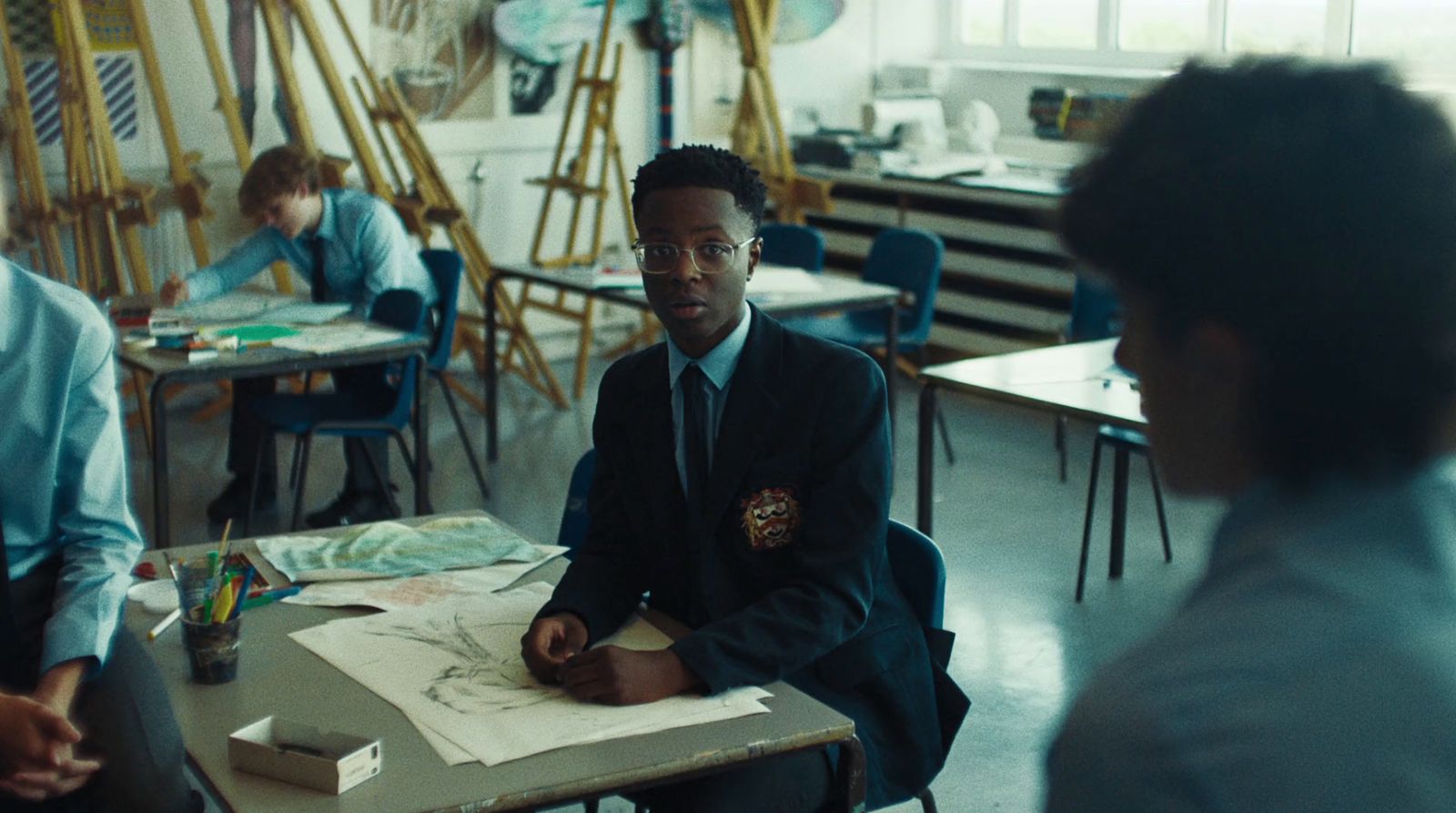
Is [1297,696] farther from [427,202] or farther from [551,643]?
[427,202]

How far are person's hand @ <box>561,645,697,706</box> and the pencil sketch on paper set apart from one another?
4 cm

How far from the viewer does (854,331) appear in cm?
518

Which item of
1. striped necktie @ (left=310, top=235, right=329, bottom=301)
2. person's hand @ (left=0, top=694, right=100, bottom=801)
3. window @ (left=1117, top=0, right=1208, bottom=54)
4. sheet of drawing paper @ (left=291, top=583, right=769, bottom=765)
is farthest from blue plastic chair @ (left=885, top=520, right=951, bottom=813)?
window @ (left=1117, top=0, right=1208, bottom=54)

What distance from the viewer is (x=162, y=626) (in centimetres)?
189

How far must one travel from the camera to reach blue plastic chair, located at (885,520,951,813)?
207cm

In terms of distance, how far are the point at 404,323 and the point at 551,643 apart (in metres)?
2.55

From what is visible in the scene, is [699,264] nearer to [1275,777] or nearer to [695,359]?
[695,359]

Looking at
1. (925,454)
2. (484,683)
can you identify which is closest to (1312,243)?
(484,683)

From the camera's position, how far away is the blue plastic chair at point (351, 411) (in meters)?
4.15

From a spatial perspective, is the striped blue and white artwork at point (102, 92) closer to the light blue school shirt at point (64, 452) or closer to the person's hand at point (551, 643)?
the light blue school shirt at point (64, 452)

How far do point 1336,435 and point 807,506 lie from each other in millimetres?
1329

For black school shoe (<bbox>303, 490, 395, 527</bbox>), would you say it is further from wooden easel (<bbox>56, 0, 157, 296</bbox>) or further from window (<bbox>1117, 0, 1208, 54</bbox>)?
window (<bbox>1117, 0, 1208, 54</bbox>)

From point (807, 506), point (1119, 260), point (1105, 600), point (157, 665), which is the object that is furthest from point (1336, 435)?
point (1105, 600)

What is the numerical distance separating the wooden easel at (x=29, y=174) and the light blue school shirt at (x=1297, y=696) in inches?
219
